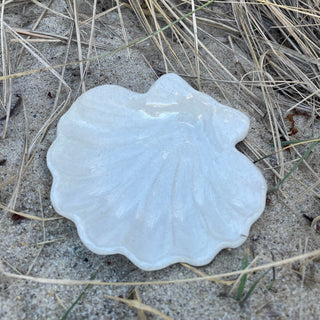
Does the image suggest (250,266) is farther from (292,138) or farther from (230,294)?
(292,138)

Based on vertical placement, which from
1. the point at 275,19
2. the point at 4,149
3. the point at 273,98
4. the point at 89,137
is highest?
the point at 275,19

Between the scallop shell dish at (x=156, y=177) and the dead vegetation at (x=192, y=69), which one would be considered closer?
the scallop shell dish at (x=156, y=177)

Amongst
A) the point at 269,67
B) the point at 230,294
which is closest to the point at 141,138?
the point at 230,294

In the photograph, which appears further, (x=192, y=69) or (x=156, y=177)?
(x=192, y=69)

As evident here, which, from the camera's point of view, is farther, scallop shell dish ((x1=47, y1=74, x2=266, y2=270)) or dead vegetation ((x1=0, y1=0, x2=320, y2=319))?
dead vegetation ((x1=0, y1=0, x2=320, y2=319))

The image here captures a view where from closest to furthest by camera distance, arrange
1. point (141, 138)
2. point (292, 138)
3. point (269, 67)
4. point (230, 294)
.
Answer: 1. point (230, 294)
2. point (141, 138)
3. point (292, 138)
4. point (269, 67)
